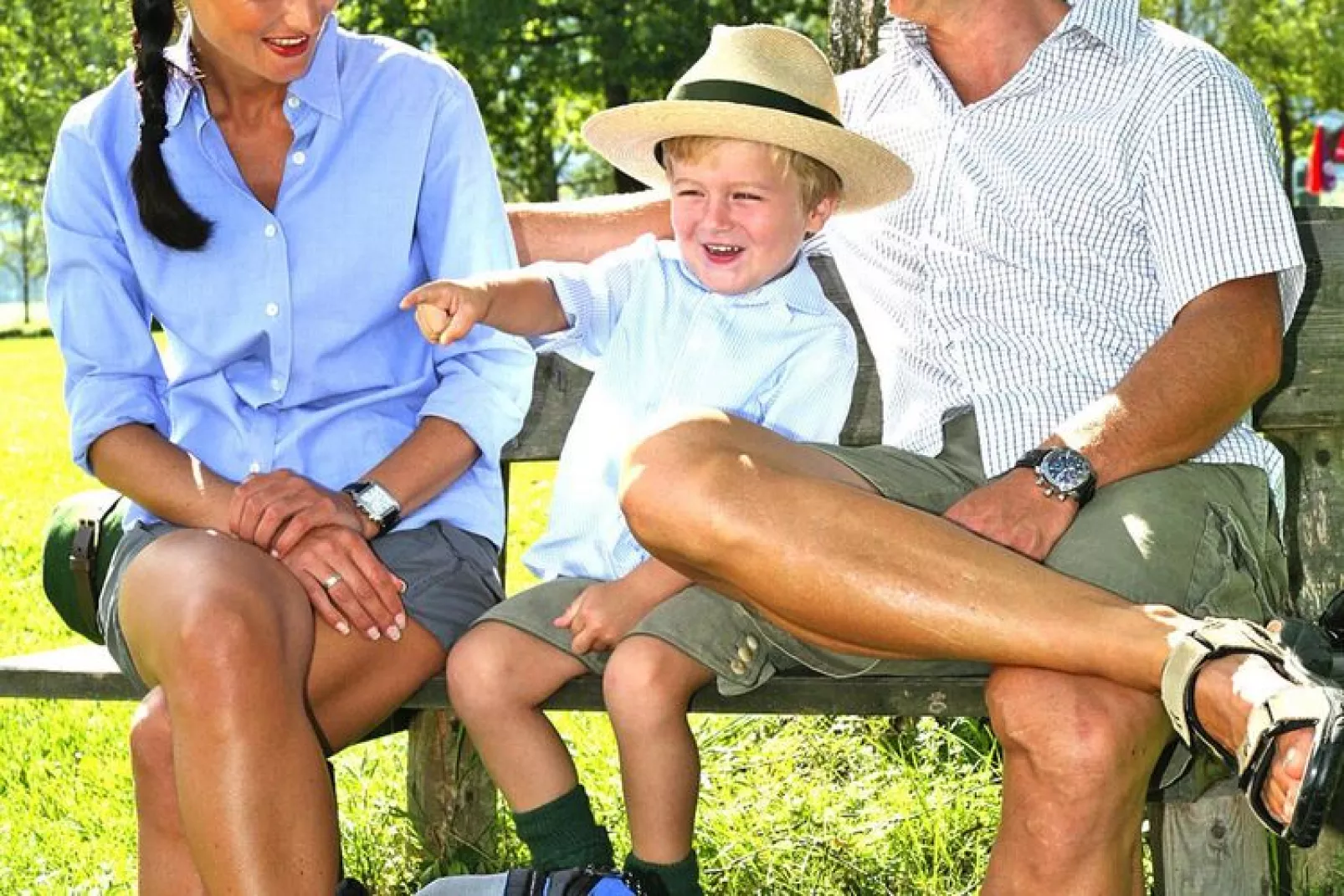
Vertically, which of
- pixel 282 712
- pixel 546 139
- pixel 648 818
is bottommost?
pixel 546 139

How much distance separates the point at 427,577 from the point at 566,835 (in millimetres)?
535

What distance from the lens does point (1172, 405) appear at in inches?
126

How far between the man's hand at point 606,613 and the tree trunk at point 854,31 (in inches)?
89.0

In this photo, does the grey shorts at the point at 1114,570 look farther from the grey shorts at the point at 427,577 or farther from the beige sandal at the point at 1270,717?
the beige sandal at the point at 1270,717

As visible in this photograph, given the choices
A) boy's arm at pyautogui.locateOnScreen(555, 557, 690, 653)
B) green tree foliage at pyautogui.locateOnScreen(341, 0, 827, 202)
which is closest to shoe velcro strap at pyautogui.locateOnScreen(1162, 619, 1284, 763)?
boy's arm at pyautogui.locateOnScreen(555, 557, 690, 653)

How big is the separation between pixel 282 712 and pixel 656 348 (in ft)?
3.53

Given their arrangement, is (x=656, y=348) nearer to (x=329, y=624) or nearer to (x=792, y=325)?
(x=792, y=325)

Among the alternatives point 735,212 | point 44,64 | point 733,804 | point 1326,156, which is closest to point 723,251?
point 735,212

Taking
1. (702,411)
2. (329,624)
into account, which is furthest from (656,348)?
(329,624)

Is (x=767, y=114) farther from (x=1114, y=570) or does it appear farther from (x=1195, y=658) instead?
(x=1195, y=658)

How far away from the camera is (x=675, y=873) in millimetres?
3217

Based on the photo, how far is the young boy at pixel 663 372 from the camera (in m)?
3.23

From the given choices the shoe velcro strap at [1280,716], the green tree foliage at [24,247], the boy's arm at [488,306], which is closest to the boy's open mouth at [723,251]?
the boy's arm at [488,306]

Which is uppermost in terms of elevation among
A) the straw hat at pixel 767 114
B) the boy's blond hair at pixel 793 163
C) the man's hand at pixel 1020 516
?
the straw hat at pixel 767 114
